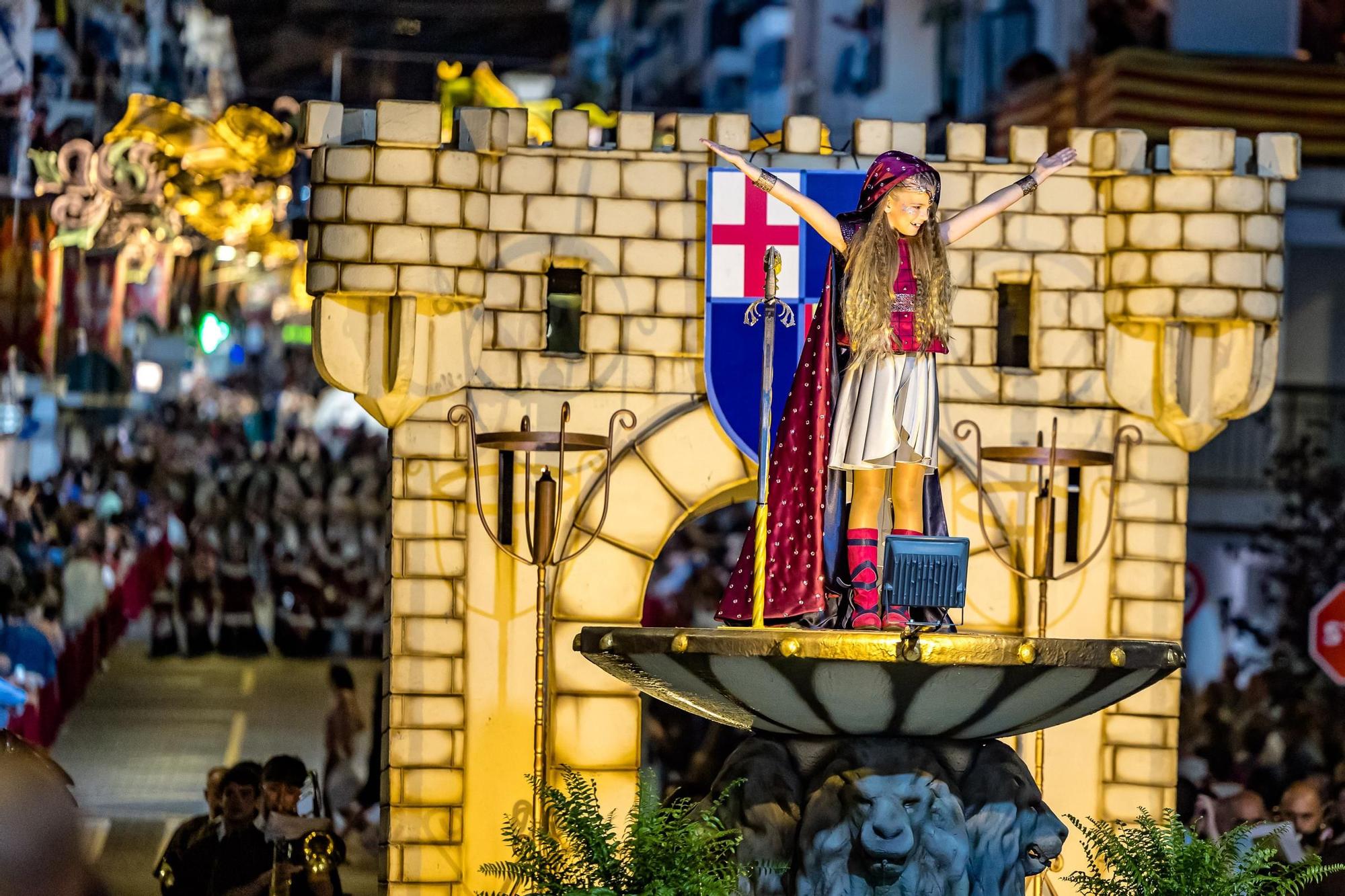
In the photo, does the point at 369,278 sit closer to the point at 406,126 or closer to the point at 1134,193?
the point at 406,126

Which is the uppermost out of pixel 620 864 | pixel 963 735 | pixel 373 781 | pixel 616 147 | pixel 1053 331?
pixel 616 147

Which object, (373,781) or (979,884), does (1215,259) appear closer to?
(979,884)

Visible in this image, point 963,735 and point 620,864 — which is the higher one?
point 963,735

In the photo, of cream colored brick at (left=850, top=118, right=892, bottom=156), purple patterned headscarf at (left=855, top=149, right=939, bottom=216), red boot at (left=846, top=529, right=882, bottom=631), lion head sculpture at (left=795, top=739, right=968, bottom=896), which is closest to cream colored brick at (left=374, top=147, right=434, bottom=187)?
cream colored brick at (left=850, top=118, right=892, bottom=156)

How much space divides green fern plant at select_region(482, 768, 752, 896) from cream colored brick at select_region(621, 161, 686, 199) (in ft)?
14.5

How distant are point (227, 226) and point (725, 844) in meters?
21.0

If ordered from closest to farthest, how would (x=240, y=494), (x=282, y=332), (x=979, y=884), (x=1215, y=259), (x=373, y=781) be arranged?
(x=979, y=884), (x=1215, y=259), (x=373, y=781), (x=240, y=494), (x=282, y=332)

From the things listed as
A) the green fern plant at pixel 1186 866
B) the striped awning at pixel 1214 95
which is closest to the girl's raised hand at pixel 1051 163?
the green fern plant at pixel 1186 866

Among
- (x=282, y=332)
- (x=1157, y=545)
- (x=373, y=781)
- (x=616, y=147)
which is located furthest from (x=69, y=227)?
(x=282, y=332)

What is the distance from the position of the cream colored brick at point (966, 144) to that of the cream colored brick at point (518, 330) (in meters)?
2.55

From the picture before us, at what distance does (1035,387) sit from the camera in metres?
12.7

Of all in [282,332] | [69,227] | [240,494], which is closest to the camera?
[69,227]

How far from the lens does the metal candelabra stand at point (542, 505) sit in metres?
11.7

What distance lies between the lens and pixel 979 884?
8211 mm
